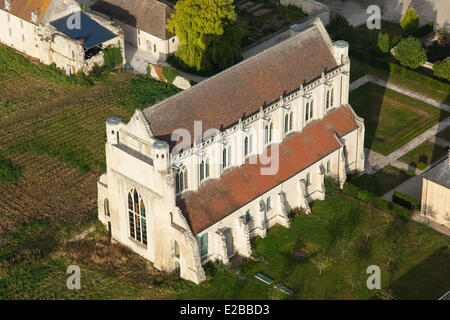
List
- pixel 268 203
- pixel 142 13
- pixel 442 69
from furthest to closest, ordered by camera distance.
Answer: pixel 142 13 → pixel 442 69 → pixel 268 203

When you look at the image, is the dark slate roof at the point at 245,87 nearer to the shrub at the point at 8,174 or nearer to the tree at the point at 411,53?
the shrub at the point at 8,174

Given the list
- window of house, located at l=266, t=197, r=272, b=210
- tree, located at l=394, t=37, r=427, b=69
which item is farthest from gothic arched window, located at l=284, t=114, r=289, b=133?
tree, located at l=394, t=37, r=427, b=69

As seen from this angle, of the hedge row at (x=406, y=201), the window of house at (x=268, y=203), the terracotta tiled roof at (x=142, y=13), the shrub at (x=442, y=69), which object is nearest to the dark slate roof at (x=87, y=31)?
the terracotta tiled roof at (x=142, y=13)

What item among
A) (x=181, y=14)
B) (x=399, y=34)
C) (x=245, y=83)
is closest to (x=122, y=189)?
(x=245, y=83)

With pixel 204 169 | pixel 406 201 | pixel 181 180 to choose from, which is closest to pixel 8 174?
pixel 181 180

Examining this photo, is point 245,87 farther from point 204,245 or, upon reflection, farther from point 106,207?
point 106,207

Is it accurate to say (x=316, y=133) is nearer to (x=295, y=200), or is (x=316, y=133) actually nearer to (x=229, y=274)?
(x=295, y=200)
